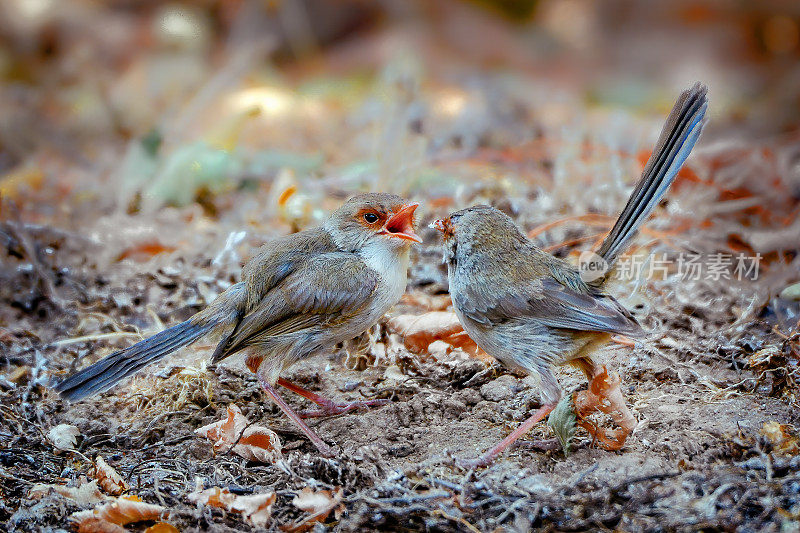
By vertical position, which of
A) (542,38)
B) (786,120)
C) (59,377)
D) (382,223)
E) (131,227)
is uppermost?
(542,38)

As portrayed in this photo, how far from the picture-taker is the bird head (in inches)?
168

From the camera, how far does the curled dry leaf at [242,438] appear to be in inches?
146

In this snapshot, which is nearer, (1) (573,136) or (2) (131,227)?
(2) (131,227)

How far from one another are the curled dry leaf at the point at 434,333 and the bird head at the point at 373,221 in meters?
0.56

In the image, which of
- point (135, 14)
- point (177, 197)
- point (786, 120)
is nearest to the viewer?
point (177, 197)

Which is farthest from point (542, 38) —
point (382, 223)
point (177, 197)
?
point (382, 223)

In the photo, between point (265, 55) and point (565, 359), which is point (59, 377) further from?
point (265, 55)

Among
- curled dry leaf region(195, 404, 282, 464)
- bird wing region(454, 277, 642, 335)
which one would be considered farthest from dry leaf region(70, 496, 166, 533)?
bird wing region(454, 277, 642, 335)

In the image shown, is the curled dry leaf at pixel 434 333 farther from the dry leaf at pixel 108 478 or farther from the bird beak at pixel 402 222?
the dry leaf at pixel 108 478

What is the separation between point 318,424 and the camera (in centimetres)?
408

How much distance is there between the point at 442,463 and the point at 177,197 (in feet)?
12.6

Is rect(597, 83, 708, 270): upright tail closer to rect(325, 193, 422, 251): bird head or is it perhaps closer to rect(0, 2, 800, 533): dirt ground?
rect(0, 2, 800, 533): dirt ground

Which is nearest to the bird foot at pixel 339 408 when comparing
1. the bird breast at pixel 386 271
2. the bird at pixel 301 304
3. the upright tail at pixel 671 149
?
the bird at pixel 301 304

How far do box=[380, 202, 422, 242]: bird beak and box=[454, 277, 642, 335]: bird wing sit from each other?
0.61 m
